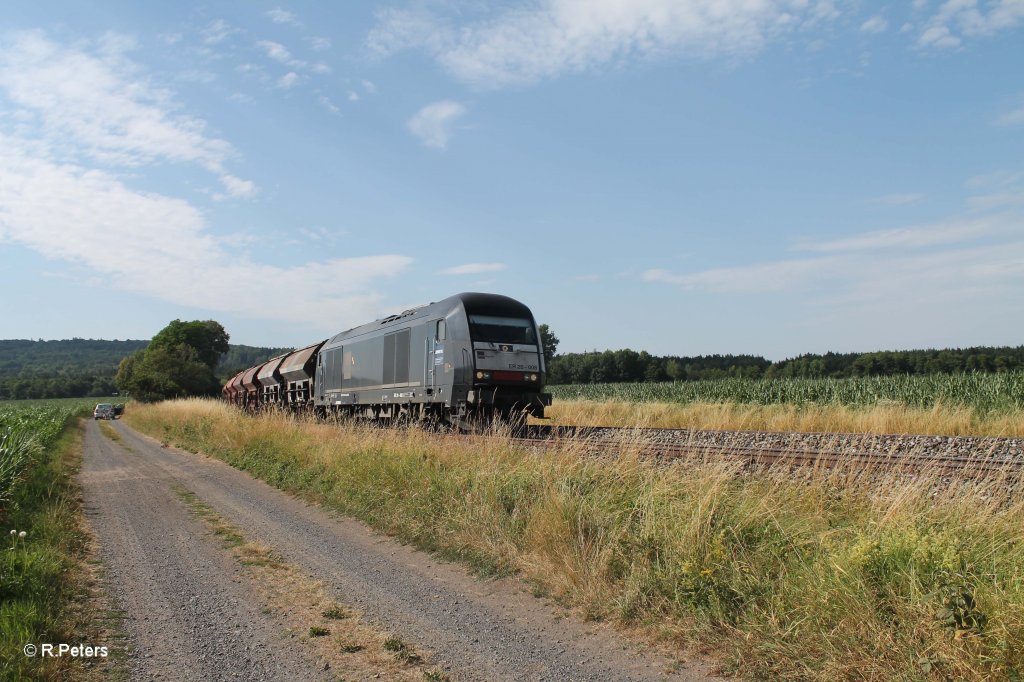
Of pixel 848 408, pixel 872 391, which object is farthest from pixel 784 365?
pixel 848 408

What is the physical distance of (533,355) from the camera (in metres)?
17.4

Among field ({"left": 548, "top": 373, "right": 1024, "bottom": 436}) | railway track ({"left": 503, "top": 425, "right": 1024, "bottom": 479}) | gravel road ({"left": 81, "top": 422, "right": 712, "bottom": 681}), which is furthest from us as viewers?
field ({"left": 548, "top": 373, "right": 1024, "bottom": 436})

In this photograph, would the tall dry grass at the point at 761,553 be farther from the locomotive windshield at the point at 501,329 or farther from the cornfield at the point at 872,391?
the cornfield at the point at 872,391

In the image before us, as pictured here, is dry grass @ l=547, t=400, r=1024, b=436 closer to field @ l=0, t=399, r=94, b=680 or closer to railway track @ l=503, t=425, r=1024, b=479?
railway track @ l=503, t=425, r=1024, b=479

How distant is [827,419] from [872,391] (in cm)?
736

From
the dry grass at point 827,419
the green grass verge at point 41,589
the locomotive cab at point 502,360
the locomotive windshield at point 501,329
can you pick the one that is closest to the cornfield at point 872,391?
the dry grass at point 827,419

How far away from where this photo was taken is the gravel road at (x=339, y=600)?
15.4ft

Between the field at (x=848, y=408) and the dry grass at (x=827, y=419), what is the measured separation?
2 cm

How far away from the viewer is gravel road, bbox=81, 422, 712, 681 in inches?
185

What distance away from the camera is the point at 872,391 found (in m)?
25.2

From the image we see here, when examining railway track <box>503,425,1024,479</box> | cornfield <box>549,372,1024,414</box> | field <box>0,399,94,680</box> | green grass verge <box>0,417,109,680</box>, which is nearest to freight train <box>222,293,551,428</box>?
railway track <box>503,425,1024,479</box>

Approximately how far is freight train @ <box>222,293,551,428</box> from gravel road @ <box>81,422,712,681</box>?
6.39 metres

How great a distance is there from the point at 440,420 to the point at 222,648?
42.4 feet

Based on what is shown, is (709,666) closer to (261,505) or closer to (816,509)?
(816,509)
